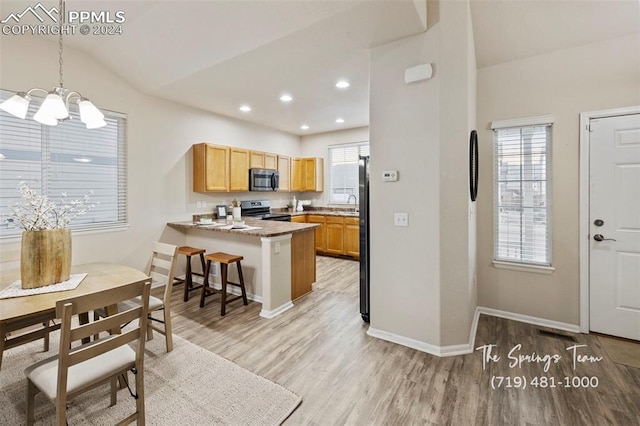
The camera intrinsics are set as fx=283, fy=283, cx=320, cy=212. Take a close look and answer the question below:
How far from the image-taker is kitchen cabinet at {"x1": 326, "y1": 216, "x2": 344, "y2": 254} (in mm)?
5984

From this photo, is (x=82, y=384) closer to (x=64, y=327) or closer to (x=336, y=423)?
(x=64, y=327)

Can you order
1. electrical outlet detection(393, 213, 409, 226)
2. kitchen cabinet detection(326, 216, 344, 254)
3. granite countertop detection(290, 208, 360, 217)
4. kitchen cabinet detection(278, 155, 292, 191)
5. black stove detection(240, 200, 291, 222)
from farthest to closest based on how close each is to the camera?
1. kitchen cabinet detection(278, 155, 292, 191)
2. granite countertop detection(290, 208, 360, 217)
3. kitchen cabinet detection(326, 216, 344, 254)
4. black stove detection(240, 200, 291, 222)
5. electrical outlet detection(393, 213, 409, 226)

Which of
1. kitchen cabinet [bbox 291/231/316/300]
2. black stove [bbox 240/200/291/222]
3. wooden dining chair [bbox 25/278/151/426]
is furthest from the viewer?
black stove [bbox 240/200/291/222]

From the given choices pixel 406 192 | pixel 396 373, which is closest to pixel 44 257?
pixel 396 373

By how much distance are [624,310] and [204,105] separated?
5.83 metres

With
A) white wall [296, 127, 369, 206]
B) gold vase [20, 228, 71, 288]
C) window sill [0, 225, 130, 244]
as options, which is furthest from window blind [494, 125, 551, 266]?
window sill [0, 225, 130, 244]

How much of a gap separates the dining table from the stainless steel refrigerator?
2.12 metres

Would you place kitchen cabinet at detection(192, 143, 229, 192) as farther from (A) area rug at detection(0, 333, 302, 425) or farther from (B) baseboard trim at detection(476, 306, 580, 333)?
(B) baseboard trim at detection(476, 306, 580, 333)

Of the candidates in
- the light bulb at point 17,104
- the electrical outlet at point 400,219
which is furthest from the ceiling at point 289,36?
the electrical outlet at point 400,219

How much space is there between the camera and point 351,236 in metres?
5.87

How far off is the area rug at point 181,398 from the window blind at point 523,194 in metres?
2.82

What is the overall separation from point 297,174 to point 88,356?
571 cm

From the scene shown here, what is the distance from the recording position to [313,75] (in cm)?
344

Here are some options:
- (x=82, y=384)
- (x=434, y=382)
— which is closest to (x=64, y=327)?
(x=82, y=384)
